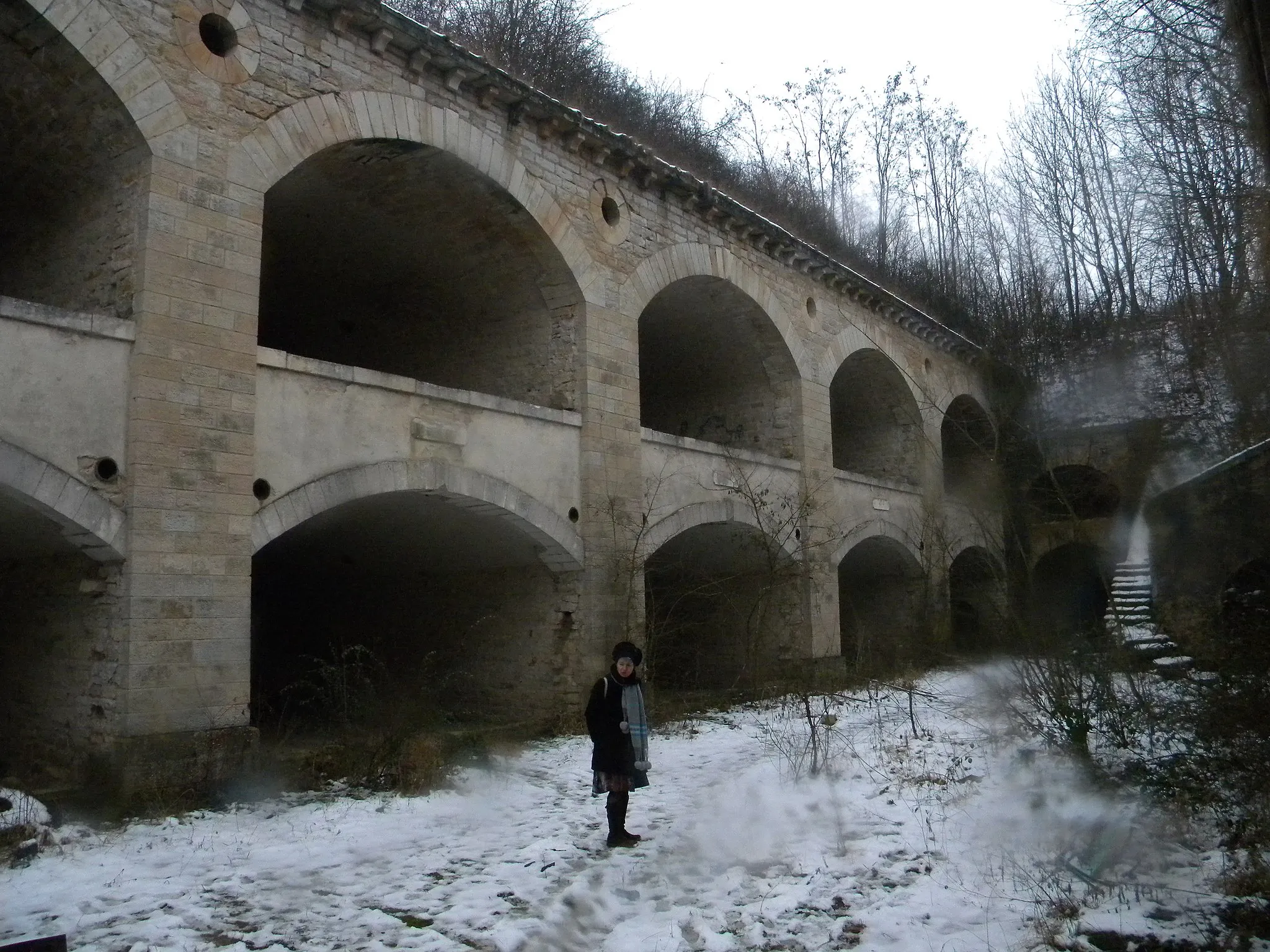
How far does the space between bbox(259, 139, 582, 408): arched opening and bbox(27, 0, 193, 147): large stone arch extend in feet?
5.54

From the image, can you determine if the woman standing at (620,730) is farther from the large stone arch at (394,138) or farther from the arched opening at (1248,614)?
the large stone arch at (394,138)

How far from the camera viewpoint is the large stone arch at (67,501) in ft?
21.3

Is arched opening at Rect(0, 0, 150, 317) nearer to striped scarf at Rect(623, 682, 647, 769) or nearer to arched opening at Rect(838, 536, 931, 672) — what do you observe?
striped scarf at Rect(623, 682, 647, 769)

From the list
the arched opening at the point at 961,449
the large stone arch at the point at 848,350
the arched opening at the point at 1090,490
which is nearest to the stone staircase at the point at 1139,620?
the large stone arch at the point at 848,350

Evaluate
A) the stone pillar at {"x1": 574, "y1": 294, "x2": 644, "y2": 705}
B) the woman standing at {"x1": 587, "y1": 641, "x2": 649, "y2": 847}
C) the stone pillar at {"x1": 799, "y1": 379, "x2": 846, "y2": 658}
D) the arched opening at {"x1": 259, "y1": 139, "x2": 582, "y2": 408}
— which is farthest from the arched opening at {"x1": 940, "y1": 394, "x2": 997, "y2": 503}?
the woman standing at {"x1": 587, "y1": 641, "x2": 649, "y2": 847}

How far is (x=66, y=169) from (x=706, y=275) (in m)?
7.63

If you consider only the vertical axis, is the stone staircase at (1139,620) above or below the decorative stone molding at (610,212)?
below

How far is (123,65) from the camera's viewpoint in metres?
7.42

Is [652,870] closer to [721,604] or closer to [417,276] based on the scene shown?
[417,276]

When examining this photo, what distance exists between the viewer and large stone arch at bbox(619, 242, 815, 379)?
12.0 metres

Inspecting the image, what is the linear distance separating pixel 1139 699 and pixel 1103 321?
17.0 meters

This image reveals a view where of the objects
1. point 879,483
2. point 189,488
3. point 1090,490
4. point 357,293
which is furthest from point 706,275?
point 1090,490


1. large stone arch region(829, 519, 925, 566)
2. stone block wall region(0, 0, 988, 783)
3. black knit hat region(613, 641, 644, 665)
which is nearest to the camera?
black knit hat region(613, 641, 644, 665)

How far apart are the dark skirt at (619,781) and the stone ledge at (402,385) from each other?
444 cm
